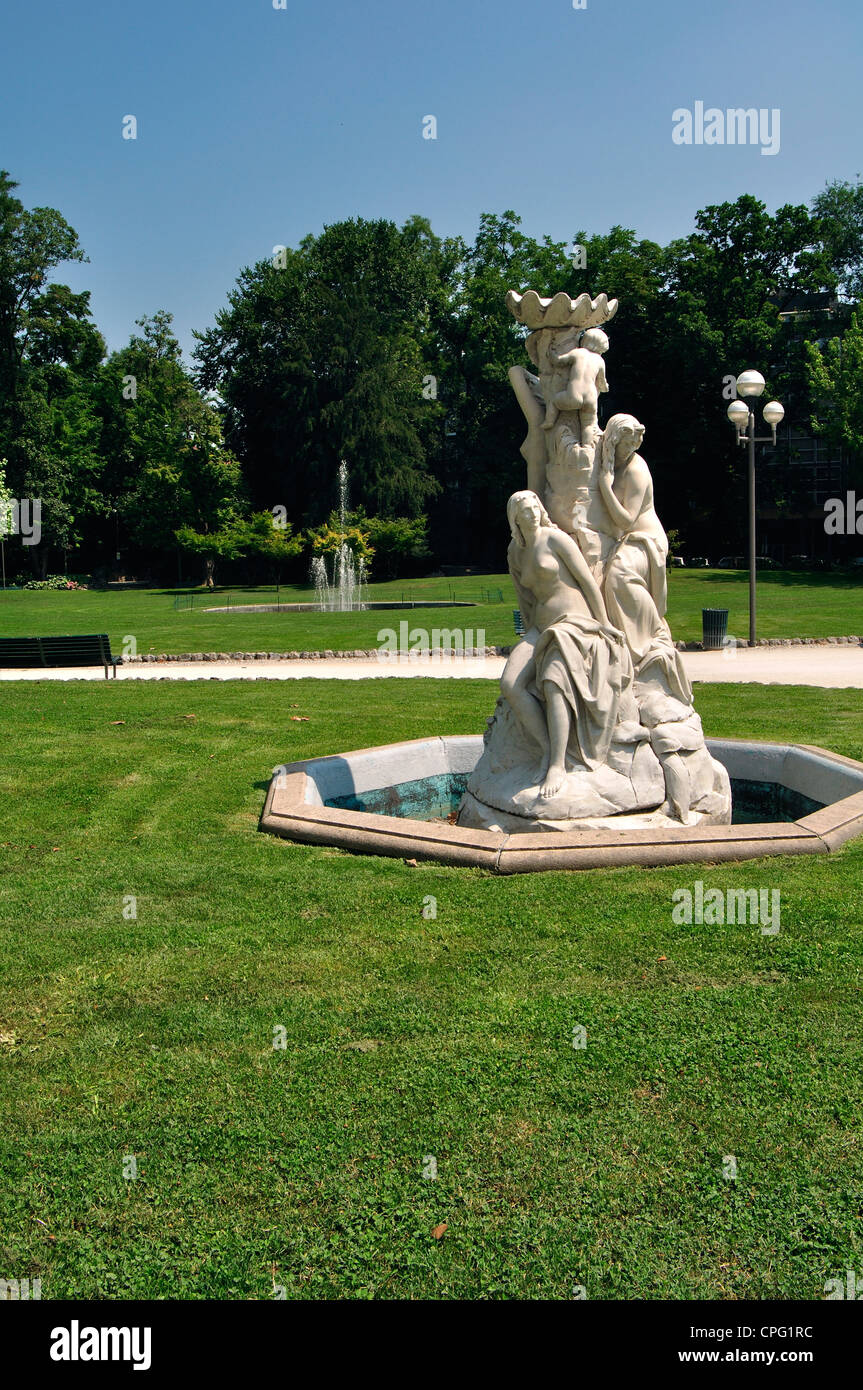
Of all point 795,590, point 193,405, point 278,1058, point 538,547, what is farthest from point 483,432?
point 278,1058

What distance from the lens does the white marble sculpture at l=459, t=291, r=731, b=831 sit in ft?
26.3

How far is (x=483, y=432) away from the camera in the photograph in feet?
176

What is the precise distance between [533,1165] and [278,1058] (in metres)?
1.30

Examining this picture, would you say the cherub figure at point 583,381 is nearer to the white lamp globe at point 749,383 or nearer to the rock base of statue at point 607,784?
the rock base of statue at point 607,784

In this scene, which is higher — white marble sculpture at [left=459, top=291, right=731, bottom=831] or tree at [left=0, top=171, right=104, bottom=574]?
tree at [left=0, top=171, right=104, bottom=574]

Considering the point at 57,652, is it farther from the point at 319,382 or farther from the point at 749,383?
the point at 319,382

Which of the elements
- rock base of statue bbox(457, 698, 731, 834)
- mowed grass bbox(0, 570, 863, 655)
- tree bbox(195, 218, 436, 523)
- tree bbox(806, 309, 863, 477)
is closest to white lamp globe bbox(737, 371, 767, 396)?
mowed grass bbox(0, 570, 863, 655)

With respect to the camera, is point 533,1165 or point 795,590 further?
point 795,590

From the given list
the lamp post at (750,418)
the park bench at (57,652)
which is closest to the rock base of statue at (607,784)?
the park bench at (57,652)

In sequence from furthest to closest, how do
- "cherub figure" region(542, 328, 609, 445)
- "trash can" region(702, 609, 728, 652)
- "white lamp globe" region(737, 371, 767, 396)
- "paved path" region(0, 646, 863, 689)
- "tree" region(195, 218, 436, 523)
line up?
"tree" region(195, 218, 436, 523) < "trash can" region(702, 609, 728, 652) < "white lamp globe" region(737, 371, 767, 396) < "paved path" region(0, 646, 863, 689) < "cherub figure" region(542, 328, 609, 445)

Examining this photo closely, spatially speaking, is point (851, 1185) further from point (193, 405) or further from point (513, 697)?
point (193, 405)

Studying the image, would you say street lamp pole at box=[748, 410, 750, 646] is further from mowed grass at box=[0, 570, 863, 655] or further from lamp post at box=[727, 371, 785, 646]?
mowed grass at box=[0, 570, 863, 655]

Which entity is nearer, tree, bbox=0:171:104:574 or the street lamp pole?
the street lamp pole

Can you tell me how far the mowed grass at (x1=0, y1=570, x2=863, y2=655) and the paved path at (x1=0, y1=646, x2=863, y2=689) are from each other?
2.14 meters
